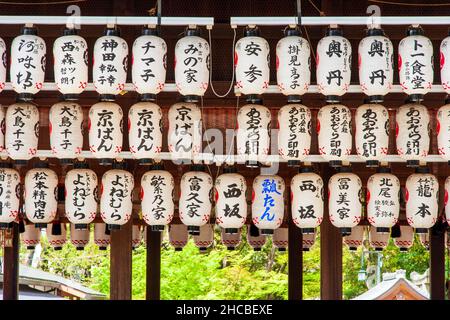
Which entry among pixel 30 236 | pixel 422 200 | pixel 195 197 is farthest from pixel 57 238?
pixel 422 200

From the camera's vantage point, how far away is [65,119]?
755 centimetres

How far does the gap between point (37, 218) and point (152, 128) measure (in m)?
1.30

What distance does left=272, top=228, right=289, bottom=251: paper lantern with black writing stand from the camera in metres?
13.3

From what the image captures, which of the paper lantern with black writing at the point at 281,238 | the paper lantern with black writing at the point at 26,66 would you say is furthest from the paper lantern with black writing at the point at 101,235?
the paper lantern with black writing at the point at 26,66

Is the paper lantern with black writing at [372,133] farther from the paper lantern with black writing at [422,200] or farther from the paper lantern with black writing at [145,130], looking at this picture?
the paper lantern with black writing at [145,130]

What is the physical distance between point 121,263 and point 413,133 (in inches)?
107

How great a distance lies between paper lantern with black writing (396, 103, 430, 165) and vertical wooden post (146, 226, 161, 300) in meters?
5.60

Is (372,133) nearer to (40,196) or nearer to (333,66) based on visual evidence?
(333,66)

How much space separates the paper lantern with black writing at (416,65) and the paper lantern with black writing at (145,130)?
6.53 feet

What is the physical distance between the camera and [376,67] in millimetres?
7238

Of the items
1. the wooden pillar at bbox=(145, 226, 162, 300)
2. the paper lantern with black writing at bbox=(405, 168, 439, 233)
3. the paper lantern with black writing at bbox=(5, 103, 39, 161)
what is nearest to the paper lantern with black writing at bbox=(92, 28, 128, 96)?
the paper lantern with black writing at bbox=(5, 103, 39, 161)

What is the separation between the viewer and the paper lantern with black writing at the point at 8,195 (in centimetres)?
775

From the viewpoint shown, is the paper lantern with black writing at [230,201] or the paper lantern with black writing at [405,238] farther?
the paper lantern with black writing at [405,238]

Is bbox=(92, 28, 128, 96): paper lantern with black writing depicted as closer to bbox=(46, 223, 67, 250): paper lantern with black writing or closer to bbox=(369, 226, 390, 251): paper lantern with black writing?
bbox=(46, 223, 67, 250): paper lantern with black writing
